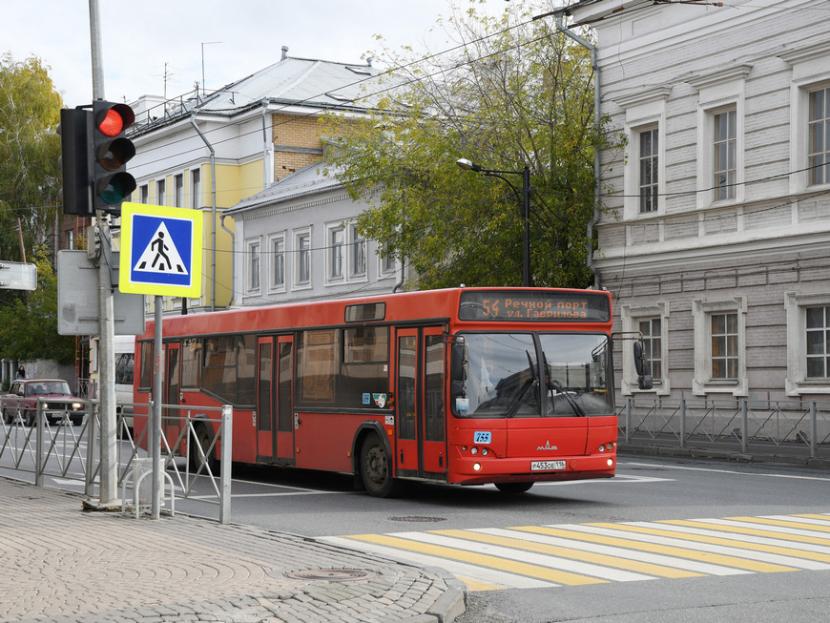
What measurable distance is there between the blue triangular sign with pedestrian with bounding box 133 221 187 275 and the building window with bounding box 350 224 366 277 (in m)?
34.3

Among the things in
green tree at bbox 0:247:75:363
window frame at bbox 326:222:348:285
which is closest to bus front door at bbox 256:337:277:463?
window frame at bbox 326:222:348:285

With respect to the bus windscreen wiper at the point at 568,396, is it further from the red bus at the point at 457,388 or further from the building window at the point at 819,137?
the building window at the point at 819,137

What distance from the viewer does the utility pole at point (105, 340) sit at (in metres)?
14.2

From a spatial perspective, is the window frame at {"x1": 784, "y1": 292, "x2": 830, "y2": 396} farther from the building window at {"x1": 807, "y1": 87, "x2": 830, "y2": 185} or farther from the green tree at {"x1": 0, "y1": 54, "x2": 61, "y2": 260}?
the green tree at {"x1": 0, "y1": 54, "x2": 61, "y2": 260}

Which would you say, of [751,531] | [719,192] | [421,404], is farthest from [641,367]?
[719,192]

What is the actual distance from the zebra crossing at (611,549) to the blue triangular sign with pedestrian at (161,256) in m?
3.08

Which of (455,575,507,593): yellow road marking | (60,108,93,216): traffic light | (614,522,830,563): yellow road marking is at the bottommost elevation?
(614,522,830,563): yellow road marking

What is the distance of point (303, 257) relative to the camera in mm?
51844

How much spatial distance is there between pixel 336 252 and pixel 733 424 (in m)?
23.5

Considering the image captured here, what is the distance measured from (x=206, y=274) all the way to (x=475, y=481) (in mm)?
41661

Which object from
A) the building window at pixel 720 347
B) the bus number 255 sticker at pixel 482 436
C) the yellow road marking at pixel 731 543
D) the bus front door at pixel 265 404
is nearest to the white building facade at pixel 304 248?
the building window at pixel 720 347

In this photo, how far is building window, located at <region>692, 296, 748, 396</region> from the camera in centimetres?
3006

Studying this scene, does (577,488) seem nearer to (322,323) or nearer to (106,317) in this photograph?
(322,323)

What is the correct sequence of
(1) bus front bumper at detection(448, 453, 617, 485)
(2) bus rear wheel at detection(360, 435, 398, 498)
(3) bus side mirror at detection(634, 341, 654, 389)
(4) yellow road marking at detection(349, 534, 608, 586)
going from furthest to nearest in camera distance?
(3) bus side mirror at detection(634, 341, 654, 389) → (2) bus rear wheel at detection(360, 435, 398, 498) → (1) bus front bumper at detection(448, 453, 617, 485) → (4) yellow road marking at detection(349, 534, 608, 586)
